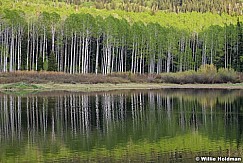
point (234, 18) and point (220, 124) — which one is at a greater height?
point (234, 18)

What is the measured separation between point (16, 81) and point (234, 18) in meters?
134

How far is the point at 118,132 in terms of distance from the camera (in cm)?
2631

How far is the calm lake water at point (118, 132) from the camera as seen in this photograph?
20.2m

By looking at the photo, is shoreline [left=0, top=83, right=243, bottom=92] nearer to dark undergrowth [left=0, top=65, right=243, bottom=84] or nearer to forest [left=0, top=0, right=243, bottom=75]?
dark undergrowth [left=0, top=65, right=243, bottom=84]

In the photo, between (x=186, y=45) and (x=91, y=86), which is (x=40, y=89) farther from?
(x=186, y=45)

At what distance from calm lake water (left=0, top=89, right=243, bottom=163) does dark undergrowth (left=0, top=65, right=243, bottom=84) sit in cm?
2894

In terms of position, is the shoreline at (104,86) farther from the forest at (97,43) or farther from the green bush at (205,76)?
the forest at (97,43)

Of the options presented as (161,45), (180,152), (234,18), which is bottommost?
(180,152)

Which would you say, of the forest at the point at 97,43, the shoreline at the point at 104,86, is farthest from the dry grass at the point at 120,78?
the forest at the point at 97,43

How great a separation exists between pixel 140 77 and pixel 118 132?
55.8 metres

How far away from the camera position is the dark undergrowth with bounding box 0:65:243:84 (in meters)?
70.9

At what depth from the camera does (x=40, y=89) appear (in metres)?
64.4

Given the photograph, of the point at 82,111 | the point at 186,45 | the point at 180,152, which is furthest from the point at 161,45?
the point at 180,152

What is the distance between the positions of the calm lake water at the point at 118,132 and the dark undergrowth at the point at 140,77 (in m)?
28.9
